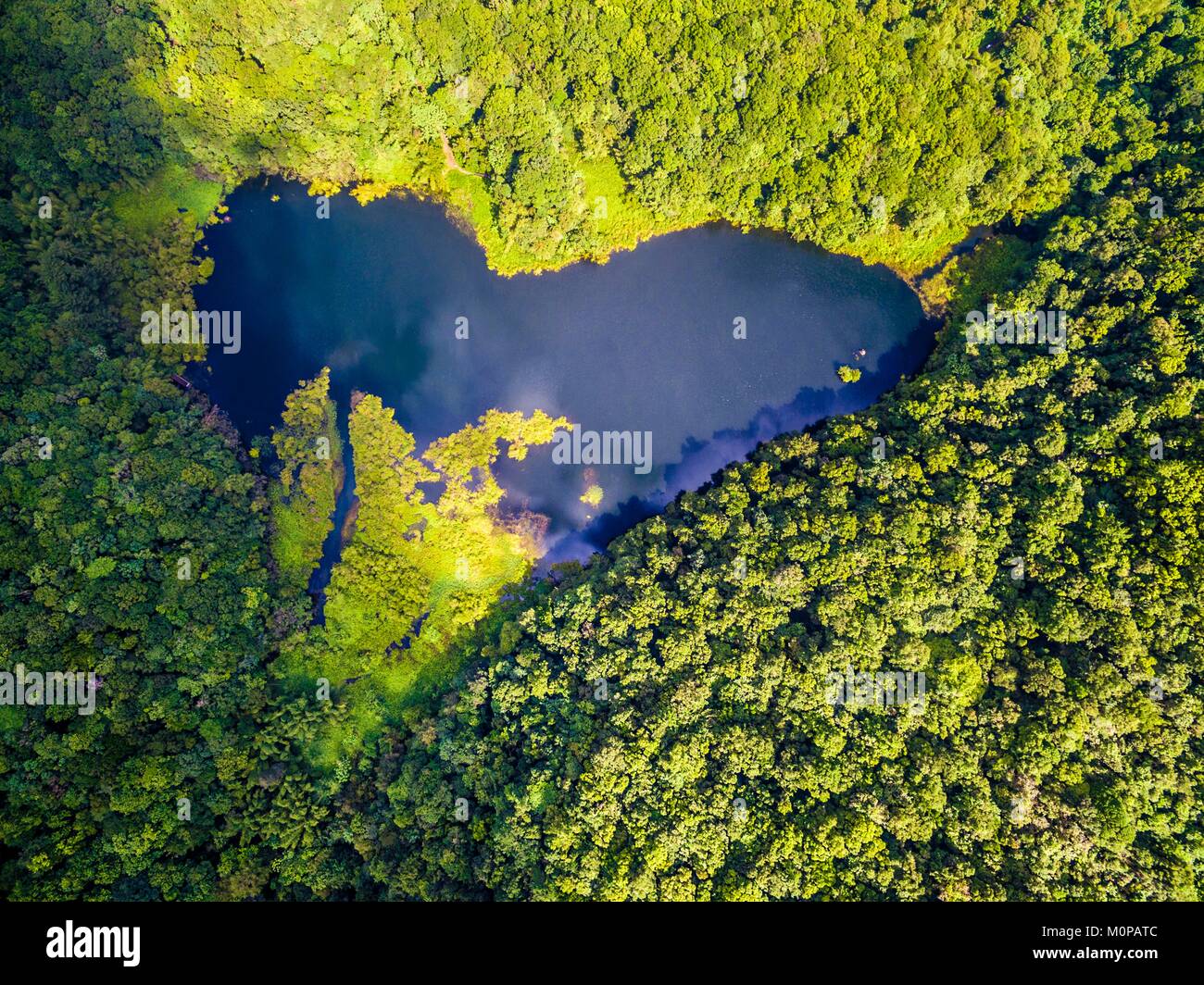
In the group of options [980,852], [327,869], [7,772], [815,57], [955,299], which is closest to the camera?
[980,852]

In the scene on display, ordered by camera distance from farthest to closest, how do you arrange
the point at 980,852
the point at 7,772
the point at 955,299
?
1. the point at 955,299
2. the point at 7,772
3. the point at 980,852

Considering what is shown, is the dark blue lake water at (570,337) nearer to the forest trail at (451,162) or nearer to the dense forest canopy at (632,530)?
the dense forest canopy at (632,530)

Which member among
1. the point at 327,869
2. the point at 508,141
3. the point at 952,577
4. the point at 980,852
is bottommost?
the point at 327,869

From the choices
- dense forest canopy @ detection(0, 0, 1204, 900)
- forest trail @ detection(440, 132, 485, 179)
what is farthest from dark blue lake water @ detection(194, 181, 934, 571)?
forest trail @ detection(440, 132, 485, 179)

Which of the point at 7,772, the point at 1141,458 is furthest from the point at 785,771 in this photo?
the point at 7,772

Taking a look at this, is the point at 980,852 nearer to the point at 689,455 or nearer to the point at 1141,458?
the point at 1141,458

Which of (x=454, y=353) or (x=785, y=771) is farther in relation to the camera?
(x=454, y=353)

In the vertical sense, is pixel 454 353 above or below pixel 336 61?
below
